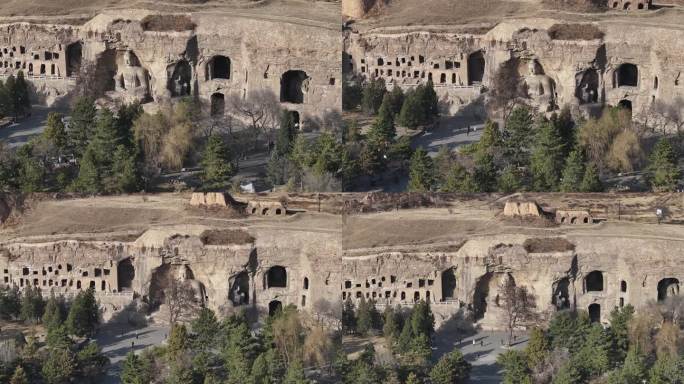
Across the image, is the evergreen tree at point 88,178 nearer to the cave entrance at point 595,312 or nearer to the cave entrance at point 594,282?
the cave entrance at point 594,282

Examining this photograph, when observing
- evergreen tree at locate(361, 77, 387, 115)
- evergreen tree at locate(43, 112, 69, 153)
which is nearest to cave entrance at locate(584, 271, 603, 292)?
evergreen tree at locate(361, 77, 387, 115)

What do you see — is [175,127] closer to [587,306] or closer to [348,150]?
[348,150]

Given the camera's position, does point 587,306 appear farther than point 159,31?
No

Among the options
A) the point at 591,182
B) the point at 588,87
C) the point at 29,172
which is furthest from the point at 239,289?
the point at 588,87

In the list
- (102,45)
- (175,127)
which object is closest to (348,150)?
(175,127)

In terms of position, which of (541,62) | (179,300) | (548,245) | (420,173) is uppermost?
(541,62)

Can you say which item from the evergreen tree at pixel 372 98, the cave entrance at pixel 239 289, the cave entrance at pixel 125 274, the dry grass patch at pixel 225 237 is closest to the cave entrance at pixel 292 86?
the evergreen tree at pixel 372 98

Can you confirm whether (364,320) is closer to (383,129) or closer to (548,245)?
(548,245)
